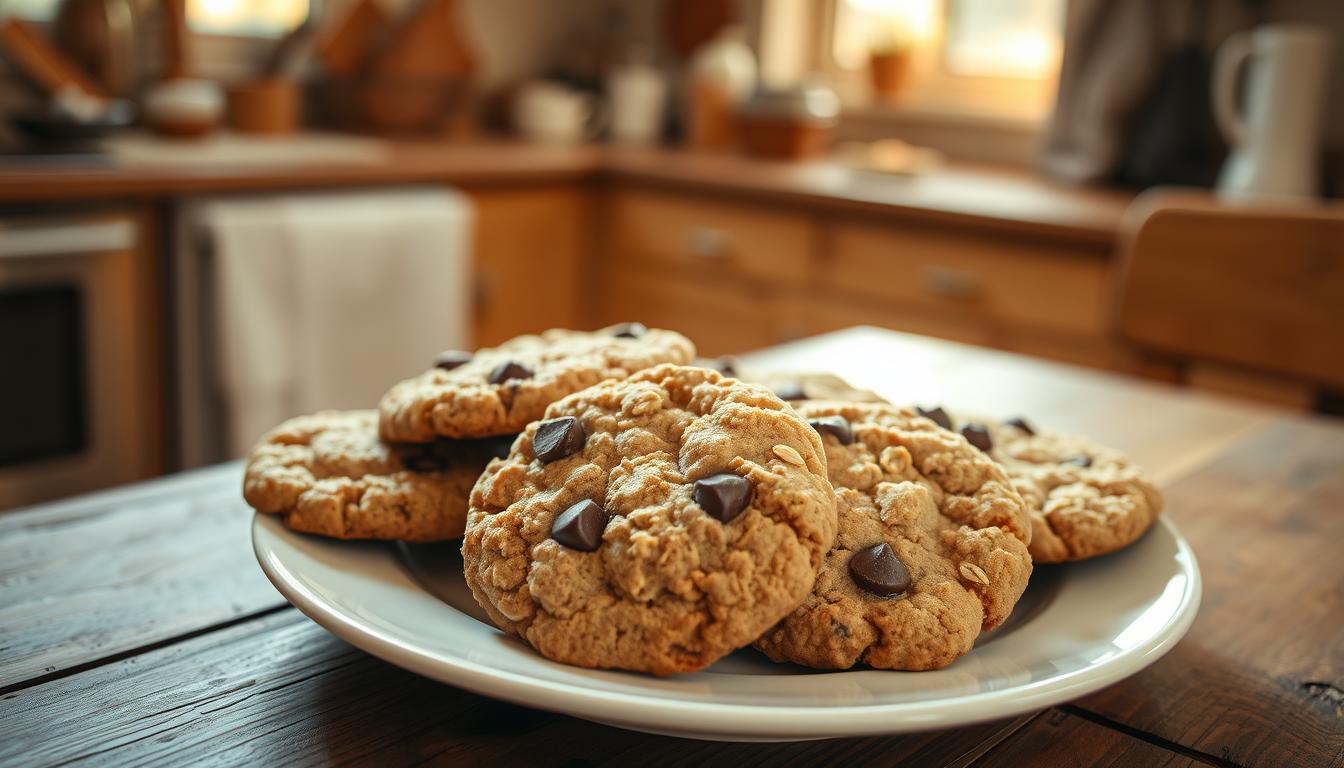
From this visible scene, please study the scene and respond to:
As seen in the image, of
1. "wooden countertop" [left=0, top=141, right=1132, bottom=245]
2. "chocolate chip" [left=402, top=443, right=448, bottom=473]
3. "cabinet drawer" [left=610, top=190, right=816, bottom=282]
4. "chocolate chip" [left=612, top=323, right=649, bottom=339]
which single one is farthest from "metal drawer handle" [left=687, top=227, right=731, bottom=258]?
"chocolate chip" [left=402, top=443, right=448, bottom=473]

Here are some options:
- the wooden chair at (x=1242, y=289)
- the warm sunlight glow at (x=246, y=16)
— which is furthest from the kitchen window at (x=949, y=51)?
the warm sunlight glow at (x=246, y=16)

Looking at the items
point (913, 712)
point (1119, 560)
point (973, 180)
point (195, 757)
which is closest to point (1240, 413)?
point (1119, 560)

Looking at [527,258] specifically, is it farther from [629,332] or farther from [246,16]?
[629,332]

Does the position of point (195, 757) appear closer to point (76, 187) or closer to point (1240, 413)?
point (1240, 413)

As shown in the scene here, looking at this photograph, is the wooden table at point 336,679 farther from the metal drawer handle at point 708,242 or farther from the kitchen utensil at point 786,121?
the kitchen utensil at point 786,121

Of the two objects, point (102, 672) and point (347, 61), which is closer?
point (102, 672)

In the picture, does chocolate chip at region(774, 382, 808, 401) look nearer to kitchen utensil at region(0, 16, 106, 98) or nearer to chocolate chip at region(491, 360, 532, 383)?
chocolate chip at region(491, 360, 532, 383)

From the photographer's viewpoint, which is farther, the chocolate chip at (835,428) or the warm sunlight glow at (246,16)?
the warm sunlight glow at (246,16)

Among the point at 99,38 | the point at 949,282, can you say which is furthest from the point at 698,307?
the point at 99,38
